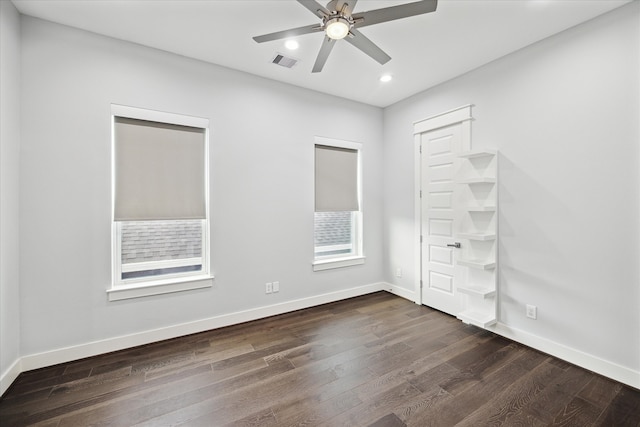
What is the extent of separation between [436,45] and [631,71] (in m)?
1.53

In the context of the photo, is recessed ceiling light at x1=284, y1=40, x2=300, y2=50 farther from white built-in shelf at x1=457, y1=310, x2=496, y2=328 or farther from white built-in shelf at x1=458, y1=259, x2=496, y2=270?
white built-in shelf at x1=457, y1=310, x2=496, y2=328

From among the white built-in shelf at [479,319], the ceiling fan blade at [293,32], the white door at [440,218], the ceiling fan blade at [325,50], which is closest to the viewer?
the ceiling fan blade at [293,32]

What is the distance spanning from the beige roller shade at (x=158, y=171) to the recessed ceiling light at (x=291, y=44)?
130 centimetres

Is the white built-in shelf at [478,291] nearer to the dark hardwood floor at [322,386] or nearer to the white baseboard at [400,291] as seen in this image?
the dark hardwood floor at [322,386]

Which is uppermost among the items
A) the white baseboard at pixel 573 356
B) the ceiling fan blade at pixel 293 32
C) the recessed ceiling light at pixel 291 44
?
the recessed ceiling light at pixel 291 44

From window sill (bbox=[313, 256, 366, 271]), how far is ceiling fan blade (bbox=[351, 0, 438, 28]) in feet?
9.30

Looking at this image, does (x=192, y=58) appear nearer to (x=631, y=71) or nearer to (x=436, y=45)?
(x=436, y=45)

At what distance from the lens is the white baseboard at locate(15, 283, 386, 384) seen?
2414 mm

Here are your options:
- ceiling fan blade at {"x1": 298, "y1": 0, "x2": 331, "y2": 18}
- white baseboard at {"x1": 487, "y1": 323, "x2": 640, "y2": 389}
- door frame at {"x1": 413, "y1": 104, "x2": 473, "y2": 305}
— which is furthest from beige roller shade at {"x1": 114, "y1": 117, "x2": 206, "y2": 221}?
white baseboard at {"x1": 487, "y1": 323, "x2": 640, "y2": 389}

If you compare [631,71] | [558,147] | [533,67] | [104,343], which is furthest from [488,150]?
[104,343]

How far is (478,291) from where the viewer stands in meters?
3.08

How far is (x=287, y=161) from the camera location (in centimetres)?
364

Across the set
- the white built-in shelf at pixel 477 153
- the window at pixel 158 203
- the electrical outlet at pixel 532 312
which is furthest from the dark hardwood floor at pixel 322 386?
the white built-in shelf at pixel 477 153

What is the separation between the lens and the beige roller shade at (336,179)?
396 cm
